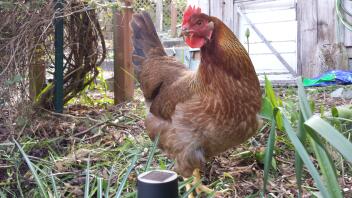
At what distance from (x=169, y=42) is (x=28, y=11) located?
470cm

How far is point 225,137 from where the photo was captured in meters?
1.71

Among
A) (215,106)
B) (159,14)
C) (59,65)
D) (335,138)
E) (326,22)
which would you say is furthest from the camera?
(159,14)

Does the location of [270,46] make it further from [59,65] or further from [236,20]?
[59,65]

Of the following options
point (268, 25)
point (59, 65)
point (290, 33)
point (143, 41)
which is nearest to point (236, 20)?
point (268, 25)

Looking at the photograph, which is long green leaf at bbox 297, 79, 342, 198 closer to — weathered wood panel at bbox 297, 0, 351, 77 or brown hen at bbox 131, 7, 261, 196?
brown hen at bbox 131, 7, 261, 196

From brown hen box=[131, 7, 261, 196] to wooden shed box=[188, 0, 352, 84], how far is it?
7.87ft

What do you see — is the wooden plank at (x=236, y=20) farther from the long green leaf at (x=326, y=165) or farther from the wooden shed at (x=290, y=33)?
the long green leaf at (x=326, y=165)

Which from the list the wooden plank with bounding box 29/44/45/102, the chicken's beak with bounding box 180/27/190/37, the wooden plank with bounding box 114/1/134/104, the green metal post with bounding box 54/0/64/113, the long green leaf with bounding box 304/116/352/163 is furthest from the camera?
the wooden plank with bounding box 114/1/134/104

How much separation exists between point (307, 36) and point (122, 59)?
1.97 m

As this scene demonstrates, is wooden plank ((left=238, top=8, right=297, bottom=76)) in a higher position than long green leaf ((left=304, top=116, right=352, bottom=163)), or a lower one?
higher

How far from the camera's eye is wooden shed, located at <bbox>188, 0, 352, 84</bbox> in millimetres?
3973

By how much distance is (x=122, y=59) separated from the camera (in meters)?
3.39

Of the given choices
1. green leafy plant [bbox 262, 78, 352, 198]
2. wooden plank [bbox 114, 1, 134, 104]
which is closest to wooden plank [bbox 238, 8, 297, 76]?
wooden plank [bbox 114, 1, 134, 104]

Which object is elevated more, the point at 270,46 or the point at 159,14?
the point at 159,14
